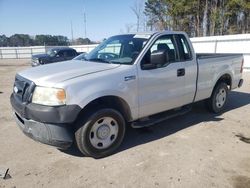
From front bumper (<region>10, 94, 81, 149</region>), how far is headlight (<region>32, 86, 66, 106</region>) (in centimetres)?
6

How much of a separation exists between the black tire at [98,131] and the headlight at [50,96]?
0.48 metres

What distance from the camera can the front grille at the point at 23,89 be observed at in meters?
3.66

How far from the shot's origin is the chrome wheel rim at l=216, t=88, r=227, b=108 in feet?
20.7

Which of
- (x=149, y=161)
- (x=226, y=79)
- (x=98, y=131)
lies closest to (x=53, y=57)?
(x=226, y=79)

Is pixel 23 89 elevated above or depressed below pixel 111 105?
above

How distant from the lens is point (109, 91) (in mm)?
3805

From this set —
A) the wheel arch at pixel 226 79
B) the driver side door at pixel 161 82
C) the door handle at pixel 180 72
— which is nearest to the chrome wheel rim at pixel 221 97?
the wheel arch at pixel 226 79

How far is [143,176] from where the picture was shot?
11.4ft

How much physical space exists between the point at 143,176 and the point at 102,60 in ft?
7.11

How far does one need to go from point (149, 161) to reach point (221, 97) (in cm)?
342

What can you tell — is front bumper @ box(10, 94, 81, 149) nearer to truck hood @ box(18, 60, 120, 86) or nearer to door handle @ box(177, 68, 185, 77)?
truck hood @ box(18, 60, 120, 86)

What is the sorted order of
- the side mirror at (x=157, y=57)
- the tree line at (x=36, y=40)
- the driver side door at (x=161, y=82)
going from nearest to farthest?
1. the side mirror at (x=157, y=57)
2. the driver side door at (x=161, y=82)
3. the tree line at (x=36, y=40)

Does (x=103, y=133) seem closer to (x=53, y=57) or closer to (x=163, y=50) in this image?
(x=163, y=50)

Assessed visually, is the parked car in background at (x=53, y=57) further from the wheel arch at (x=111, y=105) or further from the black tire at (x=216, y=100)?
the wheel arch at (x=111, y=105)
